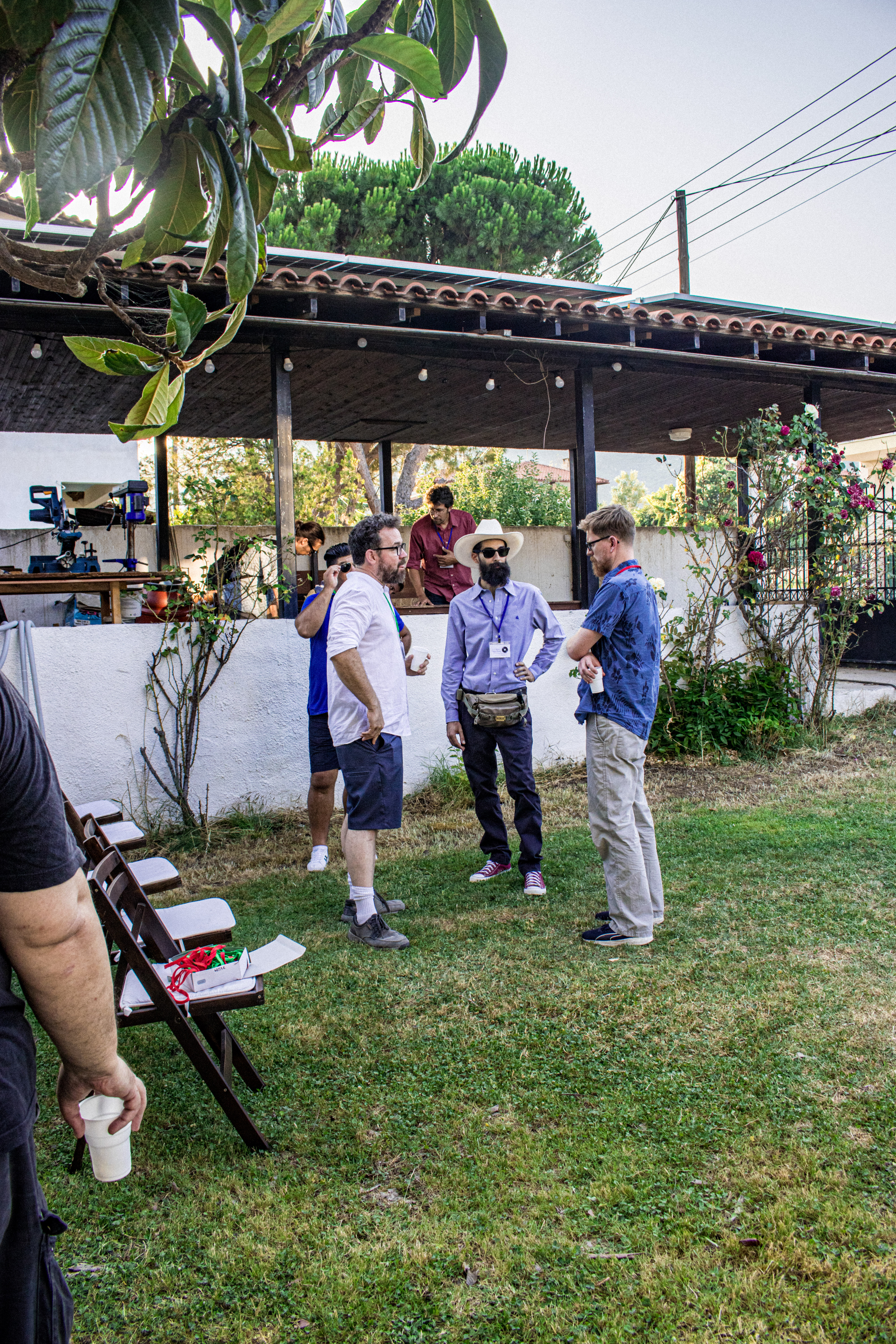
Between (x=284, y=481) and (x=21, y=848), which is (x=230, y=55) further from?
(x=284, y=481)

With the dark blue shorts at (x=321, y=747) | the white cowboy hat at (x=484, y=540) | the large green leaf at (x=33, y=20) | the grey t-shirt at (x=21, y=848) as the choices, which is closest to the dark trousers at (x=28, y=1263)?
the grey t-shirt at (x=21, y=848)

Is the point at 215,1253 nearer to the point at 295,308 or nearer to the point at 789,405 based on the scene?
the point at 295,308

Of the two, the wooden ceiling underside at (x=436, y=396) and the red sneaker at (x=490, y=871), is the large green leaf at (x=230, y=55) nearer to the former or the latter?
the red sneaker at (x=490, y=871)

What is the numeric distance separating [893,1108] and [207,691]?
16.6 ft

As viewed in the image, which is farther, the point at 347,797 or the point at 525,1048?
the point at 347,797

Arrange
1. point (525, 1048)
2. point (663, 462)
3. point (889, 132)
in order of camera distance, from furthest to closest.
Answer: point (889, 132) → point (663, 462) → point (525, 1048)

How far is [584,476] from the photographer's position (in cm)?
851

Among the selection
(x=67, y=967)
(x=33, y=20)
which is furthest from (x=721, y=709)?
(x=33, y=20)

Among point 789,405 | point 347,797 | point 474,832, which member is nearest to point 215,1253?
point 347,797

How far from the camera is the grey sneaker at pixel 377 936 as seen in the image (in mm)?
4270

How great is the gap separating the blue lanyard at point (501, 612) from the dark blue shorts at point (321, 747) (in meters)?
1.13

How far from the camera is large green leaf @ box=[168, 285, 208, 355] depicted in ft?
4.21

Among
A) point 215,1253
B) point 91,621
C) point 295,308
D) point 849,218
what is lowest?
point 215,1253

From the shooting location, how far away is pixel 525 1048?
3238 mm
